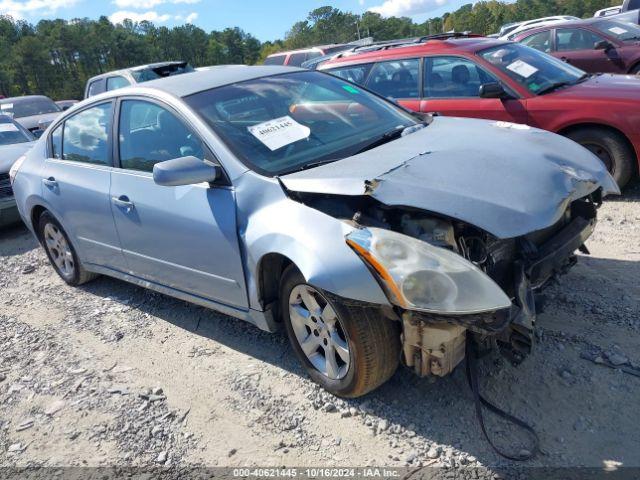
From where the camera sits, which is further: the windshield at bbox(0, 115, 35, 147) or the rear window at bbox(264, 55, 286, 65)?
the rear window at bbox(264, 55, 286, 65)

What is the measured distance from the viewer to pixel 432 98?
623 cm

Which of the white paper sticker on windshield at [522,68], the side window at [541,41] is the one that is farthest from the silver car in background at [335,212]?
the side window at [541,41]

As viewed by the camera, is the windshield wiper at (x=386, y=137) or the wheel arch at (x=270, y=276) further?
the windshield wiper at (x=386, y=137)

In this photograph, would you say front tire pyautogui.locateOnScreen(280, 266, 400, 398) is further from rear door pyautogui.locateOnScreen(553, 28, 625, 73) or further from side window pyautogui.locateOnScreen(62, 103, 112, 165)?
rear door pyautogui.locateOnScreen(553, 28, 625, 73)

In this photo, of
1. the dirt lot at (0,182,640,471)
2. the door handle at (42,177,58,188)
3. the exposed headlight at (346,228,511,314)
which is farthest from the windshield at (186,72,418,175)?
the door handle at (42,177,58,188)

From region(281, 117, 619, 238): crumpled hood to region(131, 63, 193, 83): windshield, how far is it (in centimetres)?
857

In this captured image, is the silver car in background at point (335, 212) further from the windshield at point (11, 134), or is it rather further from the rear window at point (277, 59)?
the rear window at point (277, 59)

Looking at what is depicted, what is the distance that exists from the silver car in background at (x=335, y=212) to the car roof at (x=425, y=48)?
235 centimetres

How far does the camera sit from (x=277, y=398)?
3143 mm

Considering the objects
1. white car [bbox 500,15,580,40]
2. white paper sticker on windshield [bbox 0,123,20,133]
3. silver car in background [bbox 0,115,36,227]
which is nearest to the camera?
silver car in background [bbox 0,115,36,227]

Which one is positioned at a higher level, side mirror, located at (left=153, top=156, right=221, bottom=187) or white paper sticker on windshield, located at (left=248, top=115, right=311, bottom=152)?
white paper sticker on windshield, located at (left=248, top=115, right=311, bottom=152)

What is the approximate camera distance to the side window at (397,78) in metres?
6.36

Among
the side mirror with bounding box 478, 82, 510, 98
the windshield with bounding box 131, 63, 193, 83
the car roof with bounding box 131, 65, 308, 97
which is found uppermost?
the car roof with bounding box 131, 65, 308, 97

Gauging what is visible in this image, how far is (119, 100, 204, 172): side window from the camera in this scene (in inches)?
137
